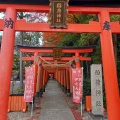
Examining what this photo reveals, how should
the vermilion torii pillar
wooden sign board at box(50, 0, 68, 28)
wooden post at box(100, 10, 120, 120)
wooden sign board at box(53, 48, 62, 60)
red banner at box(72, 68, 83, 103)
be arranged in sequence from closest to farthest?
1. the vermilion torii pillar
2. wooden post at box(100, 10, 120, 120)
3. wooden sign board at box(50, 0, 68, 28)
4. red banner at box(72, 68, 83, 103)
5. wooden sign board at box(53, 48, 62, 60)

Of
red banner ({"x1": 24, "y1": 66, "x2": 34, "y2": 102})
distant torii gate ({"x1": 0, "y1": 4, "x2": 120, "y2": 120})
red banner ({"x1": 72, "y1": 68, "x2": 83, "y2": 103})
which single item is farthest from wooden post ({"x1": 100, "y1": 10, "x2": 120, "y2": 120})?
red banner ({"x1": 24, "y1": 66, "x2": 34, "y2": 102})

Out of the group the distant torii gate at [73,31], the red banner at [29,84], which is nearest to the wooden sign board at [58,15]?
the distant torii gate at [73,31]

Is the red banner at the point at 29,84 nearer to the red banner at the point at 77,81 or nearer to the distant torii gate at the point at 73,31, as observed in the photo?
the red banner at the point at 77,81

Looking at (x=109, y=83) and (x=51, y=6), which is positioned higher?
(x=51, y=6)

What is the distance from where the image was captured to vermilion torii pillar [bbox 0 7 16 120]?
5.54m

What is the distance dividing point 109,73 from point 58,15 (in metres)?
2.66

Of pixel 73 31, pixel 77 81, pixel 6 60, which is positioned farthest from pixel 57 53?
pixel 6 60

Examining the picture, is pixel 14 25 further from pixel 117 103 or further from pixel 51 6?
pixel 117 103

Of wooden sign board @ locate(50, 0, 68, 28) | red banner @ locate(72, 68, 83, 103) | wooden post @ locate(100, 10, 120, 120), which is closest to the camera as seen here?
wooden post @ locate(100, 10, 120, 120)

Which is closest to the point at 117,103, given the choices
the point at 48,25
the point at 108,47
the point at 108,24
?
the point at 108,47

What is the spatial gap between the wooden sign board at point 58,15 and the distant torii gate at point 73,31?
195 millimetres

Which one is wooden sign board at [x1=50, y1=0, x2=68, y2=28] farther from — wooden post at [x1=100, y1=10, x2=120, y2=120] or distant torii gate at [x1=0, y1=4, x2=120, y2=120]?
wooden post at [x1=100, y1=10, x2=120, y2=120]

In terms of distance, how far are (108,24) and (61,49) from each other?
26.5 ft

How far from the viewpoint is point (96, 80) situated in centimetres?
786
